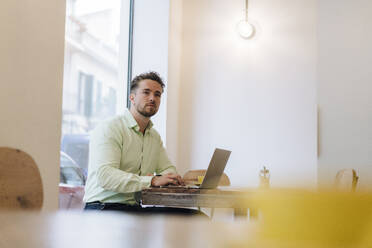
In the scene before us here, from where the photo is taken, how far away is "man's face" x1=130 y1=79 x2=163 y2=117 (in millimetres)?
3086

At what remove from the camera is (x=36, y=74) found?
2.18 metres

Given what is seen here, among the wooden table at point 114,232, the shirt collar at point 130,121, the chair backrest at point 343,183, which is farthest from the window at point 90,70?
the chair backrest at point 343,183

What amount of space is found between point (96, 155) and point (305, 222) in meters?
2.48

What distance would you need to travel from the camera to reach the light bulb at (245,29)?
183 inches

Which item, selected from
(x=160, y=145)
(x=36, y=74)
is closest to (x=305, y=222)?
(x=36, y=74)

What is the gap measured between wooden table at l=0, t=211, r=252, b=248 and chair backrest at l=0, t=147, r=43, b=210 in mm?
1038

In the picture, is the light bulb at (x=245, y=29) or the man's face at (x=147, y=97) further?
the light bulb at (x=245, y=29)

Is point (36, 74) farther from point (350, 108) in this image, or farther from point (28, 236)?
point (350, 108)

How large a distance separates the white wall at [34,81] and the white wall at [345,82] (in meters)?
2.89

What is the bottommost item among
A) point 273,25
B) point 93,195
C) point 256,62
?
point 93,195

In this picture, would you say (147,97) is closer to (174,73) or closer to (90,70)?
(90,70)

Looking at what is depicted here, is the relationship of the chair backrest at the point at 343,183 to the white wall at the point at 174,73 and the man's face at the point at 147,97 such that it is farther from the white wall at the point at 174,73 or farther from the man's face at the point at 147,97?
the white wall at the point at 174,73

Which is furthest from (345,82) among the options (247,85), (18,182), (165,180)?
(18,182)

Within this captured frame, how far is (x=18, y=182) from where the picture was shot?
1.52 m
